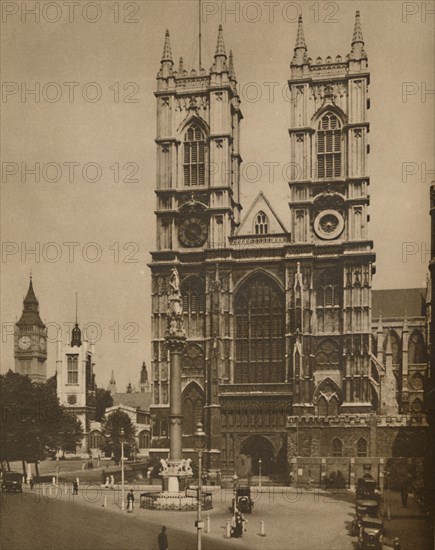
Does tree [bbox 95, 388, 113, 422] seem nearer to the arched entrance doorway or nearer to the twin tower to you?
the twin tower

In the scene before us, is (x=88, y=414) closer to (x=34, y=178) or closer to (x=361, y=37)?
(x=34, y=178)

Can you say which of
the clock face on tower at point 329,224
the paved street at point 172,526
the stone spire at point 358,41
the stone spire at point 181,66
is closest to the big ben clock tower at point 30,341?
the paved street at point 172,526

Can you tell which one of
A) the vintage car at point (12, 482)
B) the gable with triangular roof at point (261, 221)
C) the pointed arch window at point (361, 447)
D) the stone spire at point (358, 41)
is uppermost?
the stone spire at point (358, 41)

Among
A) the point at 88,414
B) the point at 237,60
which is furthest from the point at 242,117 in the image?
the point at 88,414

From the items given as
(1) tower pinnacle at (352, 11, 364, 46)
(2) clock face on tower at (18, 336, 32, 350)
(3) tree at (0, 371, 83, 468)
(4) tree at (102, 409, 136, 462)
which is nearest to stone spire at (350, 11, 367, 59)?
(1) tower pinnacle at (352, 11, 364, 46)

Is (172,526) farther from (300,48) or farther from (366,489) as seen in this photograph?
(300,48)

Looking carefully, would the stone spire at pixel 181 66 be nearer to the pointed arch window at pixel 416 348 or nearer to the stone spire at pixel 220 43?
the stone spire at pixel 220 43
